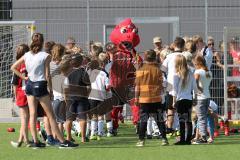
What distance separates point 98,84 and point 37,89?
339cm

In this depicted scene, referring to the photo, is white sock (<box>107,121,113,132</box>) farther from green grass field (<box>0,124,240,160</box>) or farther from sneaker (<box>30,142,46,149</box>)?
sneaker (<box>30,142,46,149</box>)

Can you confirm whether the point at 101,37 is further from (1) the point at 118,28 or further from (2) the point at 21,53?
(2) the point at 21,53

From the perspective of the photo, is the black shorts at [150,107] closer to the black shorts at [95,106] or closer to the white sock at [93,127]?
the black shorts at [95,106]

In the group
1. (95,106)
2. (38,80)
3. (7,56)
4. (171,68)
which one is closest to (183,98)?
(171,68)

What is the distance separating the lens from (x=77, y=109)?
1630 centimetres

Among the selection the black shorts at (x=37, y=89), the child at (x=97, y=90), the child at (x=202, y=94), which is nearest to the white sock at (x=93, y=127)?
the child at (x=97, y=90)

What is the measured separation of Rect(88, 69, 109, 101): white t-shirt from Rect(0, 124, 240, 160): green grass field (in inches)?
53.8

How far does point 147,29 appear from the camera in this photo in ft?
81.8

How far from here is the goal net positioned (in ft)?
76.2

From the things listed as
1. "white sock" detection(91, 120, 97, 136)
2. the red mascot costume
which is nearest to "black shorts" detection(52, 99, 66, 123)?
"white sock" detection(91, 120, 97, 136)

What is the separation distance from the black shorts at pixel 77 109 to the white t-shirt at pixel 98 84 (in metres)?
1.47

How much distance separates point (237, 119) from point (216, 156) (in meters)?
7.93

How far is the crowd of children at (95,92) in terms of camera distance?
588 inches

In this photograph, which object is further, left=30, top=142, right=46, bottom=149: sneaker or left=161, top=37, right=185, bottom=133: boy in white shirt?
left=161, top=37, right=185, bottom=133: boy in white shirt
